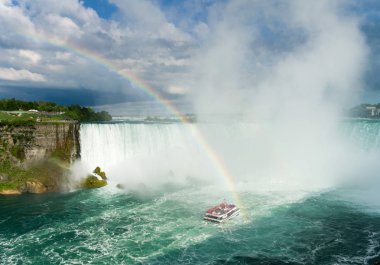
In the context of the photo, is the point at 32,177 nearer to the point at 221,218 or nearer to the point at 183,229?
the point at 183,229

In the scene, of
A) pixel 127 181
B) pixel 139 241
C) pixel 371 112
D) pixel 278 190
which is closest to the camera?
pixel 139 241

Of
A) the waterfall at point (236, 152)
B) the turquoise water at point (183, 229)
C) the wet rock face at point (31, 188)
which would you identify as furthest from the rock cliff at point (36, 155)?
the waterfall at point (236, 152)


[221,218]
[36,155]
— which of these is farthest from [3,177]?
[221,218]

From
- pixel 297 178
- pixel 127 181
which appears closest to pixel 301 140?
pixel 297 178

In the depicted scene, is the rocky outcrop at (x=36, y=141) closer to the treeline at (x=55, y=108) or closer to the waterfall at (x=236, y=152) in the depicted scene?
the waterfall at (x=236, y=152)

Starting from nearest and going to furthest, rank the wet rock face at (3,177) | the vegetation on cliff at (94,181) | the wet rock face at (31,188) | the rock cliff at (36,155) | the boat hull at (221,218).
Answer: the boat hull at (221,218), the wet rock face at (31,188), the rock cliff at (36,155), the wet rock face at (3,177), the vegetation on cliff at (94,181)

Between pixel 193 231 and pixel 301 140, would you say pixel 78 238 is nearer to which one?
pixel 193 231

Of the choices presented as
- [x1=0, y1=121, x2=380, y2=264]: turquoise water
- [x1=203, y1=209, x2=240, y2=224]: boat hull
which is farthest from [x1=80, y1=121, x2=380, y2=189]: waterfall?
[x1=203, y1=209, x2=240, y2=224]: boat hull

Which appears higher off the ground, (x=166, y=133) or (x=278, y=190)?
(x=166, y=133)
